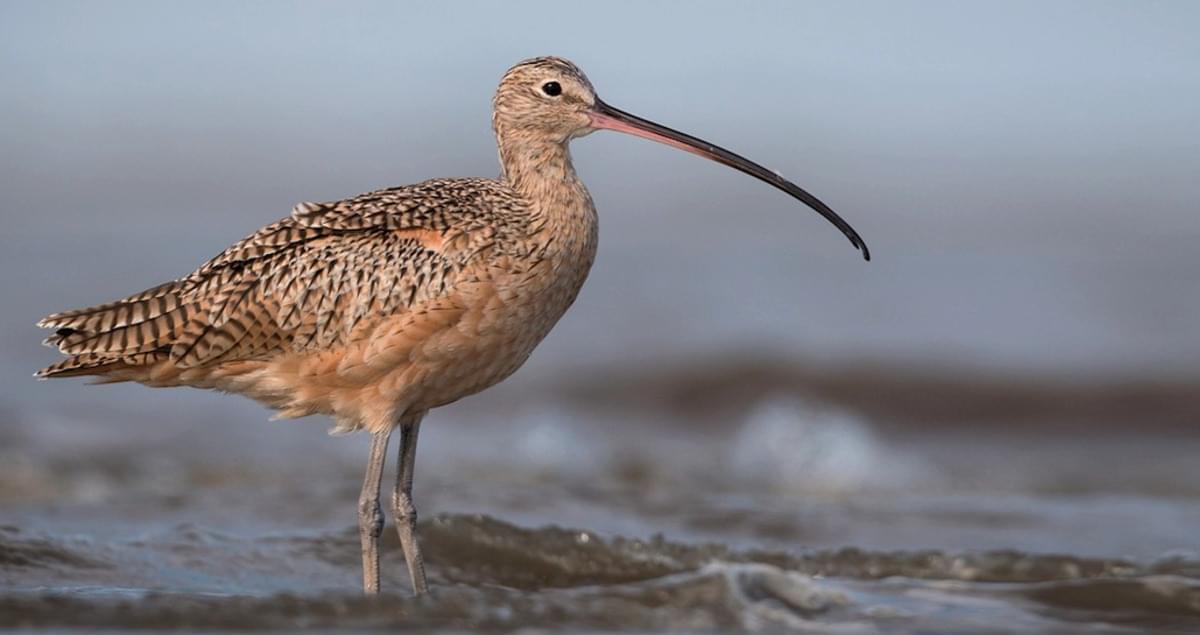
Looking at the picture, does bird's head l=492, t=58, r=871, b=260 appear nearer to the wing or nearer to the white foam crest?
the wing

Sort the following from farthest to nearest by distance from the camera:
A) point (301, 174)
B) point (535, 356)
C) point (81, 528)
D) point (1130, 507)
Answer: point (301, 174) → point (535, 356) → point (1130, 507) → point (81, 528)

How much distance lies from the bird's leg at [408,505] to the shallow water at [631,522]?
271 mm

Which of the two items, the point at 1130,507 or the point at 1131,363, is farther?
the point at 1131,363

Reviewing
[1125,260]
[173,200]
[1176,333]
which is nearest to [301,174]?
[173,200]

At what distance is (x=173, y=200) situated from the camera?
27.0 meters

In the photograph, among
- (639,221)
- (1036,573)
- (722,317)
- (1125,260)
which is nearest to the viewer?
(1036,573)

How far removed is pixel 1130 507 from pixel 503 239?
193 inches

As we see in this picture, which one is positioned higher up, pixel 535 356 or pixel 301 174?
pixel 301 174

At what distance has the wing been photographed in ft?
25.6

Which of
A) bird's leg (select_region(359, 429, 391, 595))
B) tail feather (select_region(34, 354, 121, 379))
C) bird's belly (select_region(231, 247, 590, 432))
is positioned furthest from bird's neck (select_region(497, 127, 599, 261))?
tail feather (select_region(34, 354, 121, 379))

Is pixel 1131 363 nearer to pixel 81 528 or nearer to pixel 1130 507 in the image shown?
pixel 1130 507

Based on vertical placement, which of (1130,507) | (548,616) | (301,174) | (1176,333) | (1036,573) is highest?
(301,174)

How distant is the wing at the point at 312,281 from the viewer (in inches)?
307

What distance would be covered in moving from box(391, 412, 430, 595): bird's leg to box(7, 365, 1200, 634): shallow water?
0.27 m
